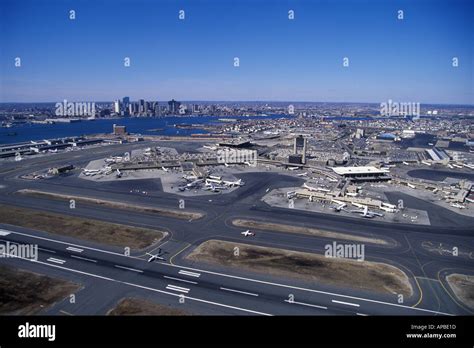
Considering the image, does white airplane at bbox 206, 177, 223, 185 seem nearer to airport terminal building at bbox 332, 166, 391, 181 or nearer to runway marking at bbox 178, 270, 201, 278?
airport terminal building at bbox 332, 166, 391, 181

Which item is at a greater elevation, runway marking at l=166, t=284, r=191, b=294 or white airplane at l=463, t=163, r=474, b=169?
white airplane at l=463, t=163, r=474, b=169

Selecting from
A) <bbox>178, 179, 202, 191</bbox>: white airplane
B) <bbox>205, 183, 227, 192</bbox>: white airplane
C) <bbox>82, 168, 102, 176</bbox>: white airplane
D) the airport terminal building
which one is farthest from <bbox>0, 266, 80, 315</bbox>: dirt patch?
the airport terminal building

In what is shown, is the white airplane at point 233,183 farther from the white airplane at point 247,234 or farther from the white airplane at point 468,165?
the white airplane at point 468,165

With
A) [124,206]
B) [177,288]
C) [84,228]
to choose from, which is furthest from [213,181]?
[177,288]

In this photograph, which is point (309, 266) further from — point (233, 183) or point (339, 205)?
point (233, 183)

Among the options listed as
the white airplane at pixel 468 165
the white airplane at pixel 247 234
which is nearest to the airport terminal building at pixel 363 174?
the white airplane at pixel 468 165
